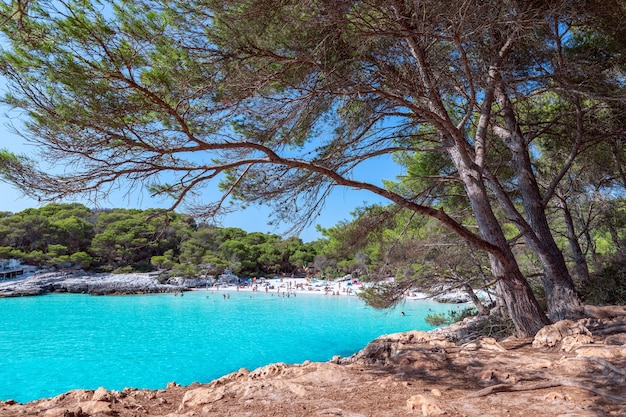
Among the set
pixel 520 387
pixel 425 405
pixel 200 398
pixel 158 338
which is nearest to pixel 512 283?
pixel 520 387

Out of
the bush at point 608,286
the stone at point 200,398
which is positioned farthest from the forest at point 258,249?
the stone at point 200,398

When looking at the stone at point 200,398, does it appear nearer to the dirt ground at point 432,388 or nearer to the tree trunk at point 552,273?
the dirt ground at point 432,388

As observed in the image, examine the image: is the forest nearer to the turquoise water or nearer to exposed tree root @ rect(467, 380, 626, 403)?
the turquoise water

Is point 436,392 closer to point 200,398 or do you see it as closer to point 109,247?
point 200,398

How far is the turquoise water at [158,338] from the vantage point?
8.81 meters

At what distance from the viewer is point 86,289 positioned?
89.6ft

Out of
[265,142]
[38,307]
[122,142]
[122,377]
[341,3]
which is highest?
[341,3]

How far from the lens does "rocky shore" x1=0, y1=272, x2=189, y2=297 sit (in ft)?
83.1

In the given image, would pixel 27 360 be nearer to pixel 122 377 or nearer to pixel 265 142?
pixel 122 377

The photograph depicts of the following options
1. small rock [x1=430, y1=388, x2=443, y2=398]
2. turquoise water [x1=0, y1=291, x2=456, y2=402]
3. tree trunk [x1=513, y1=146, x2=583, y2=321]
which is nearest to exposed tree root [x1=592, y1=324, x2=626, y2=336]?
tree trunk [x1=513, y1=146, x2=583, y2=321]

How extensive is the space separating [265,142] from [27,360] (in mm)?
10869

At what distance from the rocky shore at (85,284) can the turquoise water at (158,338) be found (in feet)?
6.95

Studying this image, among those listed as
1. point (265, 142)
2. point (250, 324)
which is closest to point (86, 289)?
point (250, 324)

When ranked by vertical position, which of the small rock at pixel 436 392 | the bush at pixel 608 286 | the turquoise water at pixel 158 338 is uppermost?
the bush at pixel 608 286
